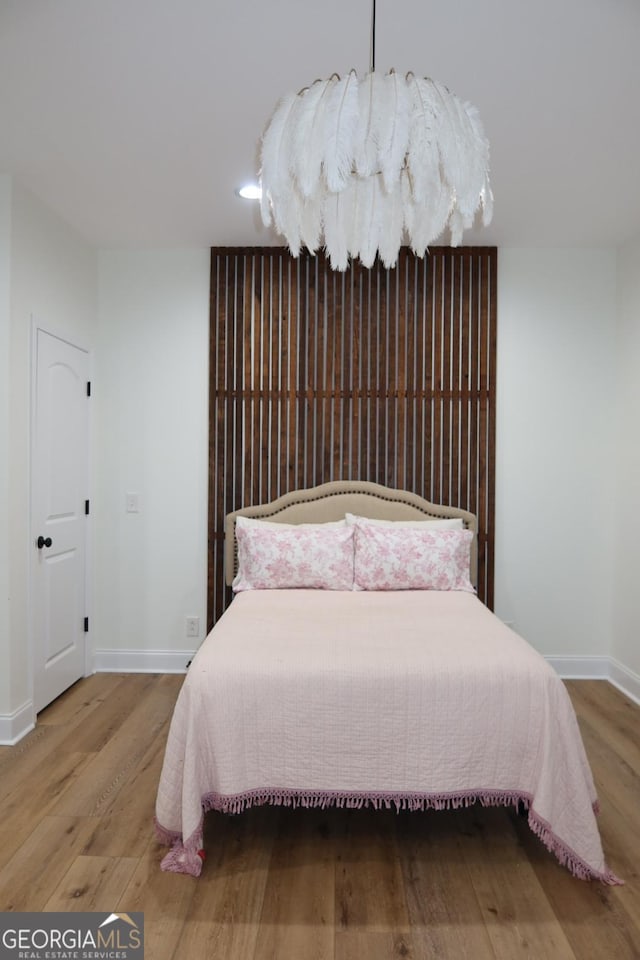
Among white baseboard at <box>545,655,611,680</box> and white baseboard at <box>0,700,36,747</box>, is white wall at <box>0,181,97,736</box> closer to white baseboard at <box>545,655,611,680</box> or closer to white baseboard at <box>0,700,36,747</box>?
white baseboard at <box>0,700,36,747</box>

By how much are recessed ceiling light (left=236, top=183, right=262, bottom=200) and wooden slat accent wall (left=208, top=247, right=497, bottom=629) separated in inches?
→ 29.5

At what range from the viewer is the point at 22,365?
316cm

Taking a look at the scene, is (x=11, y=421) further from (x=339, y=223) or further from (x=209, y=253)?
(x=339, y=223)

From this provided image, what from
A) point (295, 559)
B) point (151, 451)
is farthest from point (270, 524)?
point (151, 451)

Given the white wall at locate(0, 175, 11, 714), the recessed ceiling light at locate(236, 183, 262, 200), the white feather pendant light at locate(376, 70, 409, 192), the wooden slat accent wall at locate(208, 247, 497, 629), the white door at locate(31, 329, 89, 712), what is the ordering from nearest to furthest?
the white feather pendant light at locate(376, 70, 409, 192), the white wall at locate(0, 175, 11, 714), the recessed ceiling light at locate(236, 183, 262, 200), the white door at locate(31, 329, 89, 712), the wooden slat accent wall at locate(208, 247, 497, 629)

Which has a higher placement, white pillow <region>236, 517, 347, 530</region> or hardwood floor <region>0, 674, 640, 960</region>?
white pillow <region>236, 517, 347, 530</region>

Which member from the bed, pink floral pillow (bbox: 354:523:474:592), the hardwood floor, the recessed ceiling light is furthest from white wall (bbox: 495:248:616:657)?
the bed

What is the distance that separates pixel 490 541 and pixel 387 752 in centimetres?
218

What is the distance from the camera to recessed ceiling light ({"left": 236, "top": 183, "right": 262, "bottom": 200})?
3.18 metres

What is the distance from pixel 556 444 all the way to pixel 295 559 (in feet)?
6.25

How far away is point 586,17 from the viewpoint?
6.43 ft

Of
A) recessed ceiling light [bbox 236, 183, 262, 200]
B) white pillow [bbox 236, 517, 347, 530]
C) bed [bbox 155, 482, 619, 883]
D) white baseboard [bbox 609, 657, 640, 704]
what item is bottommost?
white baseboard [bbox 609, 657, 640, 704]

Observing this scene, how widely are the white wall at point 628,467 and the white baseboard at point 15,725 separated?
3.41 meters

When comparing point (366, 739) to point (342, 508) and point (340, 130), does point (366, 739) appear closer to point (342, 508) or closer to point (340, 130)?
point (340, 130)
